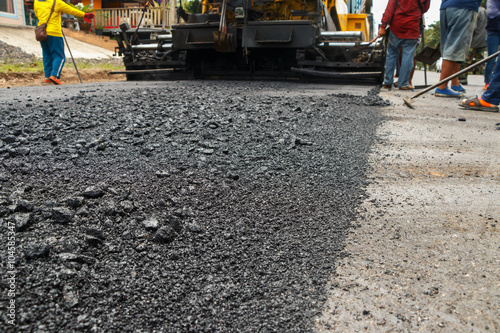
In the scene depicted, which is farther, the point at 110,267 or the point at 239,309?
the point at 110,267

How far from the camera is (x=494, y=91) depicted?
4.76 meters

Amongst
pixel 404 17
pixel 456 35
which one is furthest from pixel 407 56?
pixel 456 35

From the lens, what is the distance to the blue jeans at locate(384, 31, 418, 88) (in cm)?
659

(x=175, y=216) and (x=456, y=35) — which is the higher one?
(x=456, y=35)

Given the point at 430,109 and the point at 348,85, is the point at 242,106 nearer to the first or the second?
the point at 430,109

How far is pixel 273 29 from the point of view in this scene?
7.05 metres

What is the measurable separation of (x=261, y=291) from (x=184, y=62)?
6886 mm

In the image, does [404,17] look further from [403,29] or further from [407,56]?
[407,56]

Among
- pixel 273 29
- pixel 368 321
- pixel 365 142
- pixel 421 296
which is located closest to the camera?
pixel 368 321

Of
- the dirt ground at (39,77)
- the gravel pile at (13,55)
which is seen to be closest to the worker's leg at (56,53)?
the dirt ground at (39,77)

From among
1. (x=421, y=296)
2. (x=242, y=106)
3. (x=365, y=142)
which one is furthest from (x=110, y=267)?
(x=242, y=106)

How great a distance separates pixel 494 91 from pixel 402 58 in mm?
2121

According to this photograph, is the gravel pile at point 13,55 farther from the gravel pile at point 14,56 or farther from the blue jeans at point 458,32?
the blue jeans at point 458,32

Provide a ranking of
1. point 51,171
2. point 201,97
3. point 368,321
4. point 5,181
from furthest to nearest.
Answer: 1. point 201,97
2. point 51,171
3. point 5,181
4. point 368,321
